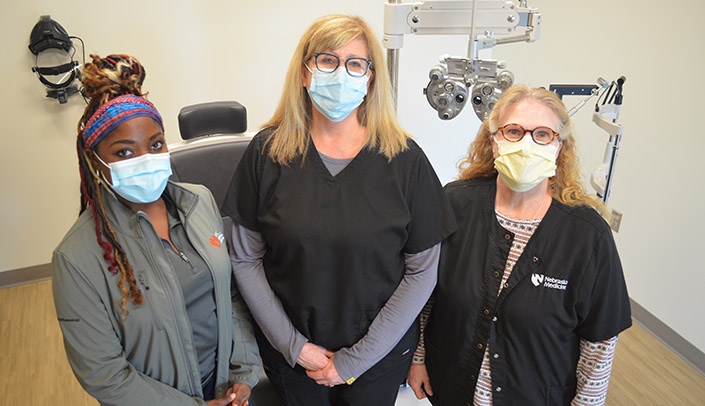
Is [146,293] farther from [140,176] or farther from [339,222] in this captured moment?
[339,222]

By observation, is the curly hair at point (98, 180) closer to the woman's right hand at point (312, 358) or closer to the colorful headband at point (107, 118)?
the colorful headband at point (107, 118)

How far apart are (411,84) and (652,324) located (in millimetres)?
2033

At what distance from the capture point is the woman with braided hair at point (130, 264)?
1.08m

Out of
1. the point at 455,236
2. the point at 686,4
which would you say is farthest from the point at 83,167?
the point at 686,4

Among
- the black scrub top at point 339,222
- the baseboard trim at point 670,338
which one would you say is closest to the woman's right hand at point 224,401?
the black scrub top at point 339,222

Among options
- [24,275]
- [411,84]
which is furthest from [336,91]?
[24,275]

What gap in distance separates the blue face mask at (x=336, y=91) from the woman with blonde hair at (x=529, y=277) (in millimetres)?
375

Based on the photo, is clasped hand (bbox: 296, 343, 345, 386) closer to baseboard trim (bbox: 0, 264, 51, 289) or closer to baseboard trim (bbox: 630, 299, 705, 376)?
baseboard trim (bbox: 630, 299, 705, 376)

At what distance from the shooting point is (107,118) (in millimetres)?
1068

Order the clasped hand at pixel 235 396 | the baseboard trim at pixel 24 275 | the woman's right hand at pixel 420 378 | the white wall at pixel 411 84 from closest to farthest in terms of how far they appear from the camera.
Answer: the clasped hand at pixel 235 396 → the woman's right hand at pixel 420 378 → the white wall at pixel 411 84 → the baseboard trim at pixel 24 275

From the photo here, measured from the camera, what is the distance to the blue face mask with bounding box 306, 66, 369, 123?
1.23m

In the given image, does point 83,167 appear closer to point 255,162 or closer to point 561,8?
point 255,162

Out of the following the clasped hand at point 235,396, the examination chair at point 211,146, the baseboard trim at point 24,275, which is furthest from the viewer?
the baseboard trim at point 24,275

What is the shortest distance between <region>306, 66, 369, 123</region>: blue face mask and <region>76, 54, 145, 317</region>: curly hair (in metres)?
0.44
